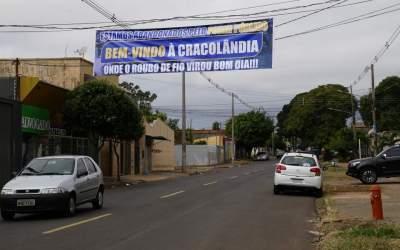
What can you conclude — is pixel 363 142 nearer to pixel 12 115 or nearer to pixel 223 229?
pixel 12 115

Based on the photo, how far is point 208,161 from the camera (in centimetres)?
7200

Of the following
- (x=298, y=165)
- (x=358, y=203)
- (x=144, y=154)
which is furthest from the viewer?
(x=144, y=154)

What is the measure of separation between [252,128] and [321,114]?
45.4 ft

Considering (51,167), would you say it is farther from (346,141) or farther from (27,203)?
(346,141)

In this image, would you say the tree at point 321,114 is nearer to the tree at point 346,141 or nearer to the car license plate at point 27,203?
the tree at point 346,141

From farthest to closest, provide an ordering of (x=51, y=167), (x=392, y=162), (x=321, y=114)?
(x=321, y=114), (x=392, y=162), (x=51, y=167)

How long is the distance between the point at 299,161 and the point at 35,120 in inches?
550

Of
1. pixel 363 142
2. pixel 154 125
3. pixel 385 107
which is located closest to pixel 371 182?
pixel 154 125

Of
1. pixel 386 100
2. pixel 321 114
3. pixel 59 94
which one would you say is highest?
pixel 386 100

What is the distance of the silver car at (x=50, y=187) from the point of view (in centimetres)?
1429

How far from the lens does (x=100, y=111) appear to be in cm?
3106

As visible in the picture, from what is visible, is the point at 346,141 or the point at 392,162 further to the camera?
the point at 346,141

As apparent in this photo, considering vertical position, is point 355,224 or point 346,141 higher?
point 346,141

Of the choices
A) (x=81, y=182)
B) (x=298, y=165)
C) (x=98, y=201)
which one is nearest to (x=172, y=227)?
(x=81, y=182)
